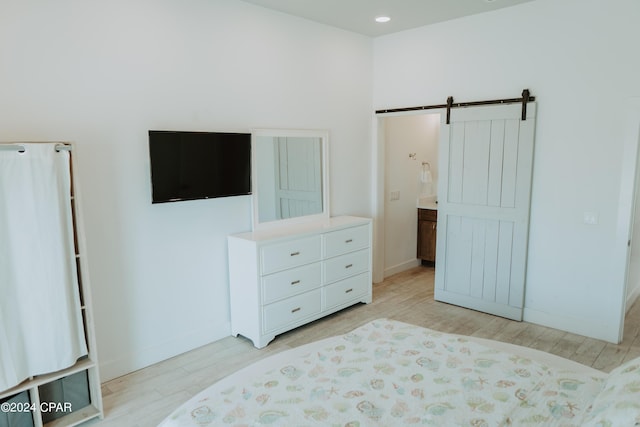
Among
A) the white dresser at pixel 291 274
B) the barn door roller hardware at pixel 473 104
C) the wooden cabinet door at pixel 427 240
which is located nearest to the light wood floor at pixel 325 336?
the white dresser at pixel 291 274

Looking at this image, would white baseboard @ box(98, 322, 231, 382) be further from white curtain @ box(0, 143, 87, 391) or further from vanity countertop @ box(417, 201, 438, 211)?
vanity countertop @ box(417, 201, 438, 211)

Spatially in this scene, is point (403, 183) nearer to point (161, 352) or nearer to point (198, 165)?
point (198, 165)

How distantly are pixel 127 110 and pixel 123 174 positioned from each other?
18.2 inches

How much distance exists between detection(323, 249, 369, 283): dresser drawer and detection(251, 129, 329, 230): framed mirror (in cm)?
54

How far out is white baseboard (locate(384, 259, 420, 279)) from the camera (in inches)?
224

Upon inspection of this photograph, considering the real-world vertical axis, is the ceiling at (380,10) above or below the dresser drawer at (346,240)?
→ above

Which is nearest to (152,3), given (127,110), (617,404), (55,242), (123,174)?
(127,110)

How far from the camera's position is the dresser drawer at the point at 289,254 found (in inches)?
142

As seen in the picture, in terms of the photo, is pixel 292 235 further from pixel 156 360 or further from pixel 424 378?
pixel 424 378

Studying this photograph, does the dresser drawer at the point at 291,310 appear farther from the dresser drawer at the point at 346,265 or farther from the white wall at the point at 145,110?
the white wall at the point at 145,110

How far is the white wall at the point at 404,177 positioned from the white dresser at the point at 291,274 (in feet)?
4.08

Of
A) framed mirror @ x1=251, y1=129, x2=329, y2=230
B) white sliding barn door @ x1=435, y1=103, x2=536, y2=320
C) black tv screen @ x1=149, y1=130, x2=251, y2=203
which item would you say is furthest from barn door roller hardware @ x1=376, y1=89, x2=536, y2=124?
black tv screen @ x1=149, y1=130, x2=251, y2=203

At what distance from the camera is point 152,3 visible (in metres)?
3.17

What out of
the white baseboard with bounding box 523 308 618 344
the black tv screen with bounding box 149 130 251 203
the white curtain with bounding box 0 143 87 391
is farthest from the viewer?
the white baseboard with bounding box 523 308 618 344
